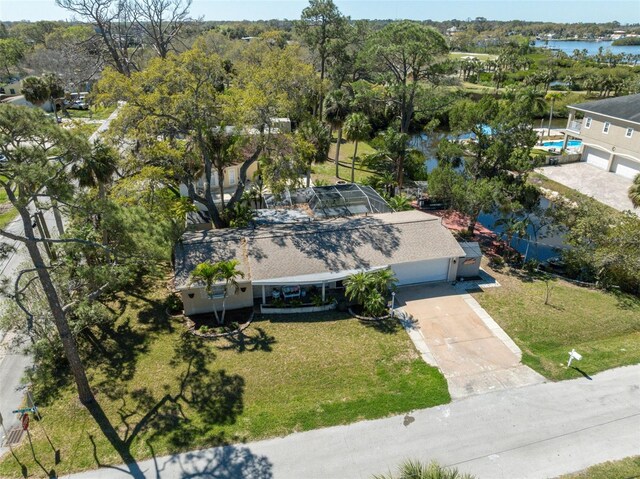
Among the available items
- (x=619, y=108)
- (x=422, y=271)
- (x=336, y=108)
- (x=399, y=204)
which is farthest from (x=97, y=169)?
(x=619, y=108)

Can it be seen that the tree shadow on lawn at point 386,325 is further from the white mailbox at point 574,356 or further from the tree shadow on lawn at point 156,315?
the tree shadow on lawn at point 156,315

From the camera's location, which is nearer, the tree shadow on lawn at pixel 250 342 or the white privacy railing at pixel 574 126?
the tree shadow on lawn at pixel 250 342

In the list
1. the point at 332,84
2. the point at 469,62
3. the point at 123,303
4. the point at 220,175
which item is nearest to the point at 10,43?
the point at 332,84

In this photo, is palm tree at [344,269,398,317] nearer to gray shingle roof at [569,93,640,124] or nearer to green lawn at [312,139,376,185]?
green lawn at [312,139,376,185]

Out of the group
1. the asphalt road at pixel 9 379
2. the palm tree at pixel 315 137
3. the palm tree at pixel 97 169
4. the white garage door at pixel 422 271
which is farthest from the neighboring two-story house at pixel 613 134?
the asphalt road at pixel 9 379

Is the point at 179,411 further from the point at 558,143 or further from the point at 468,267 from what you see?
the point at 558,143

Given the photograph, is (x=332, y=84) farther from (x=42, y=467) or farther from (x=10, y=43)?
(x=10, y=43)

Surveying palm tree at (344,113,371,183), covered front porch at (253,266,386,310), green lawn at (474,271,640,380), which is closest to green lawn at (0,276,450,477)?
covered front porch at (253,266,386,310)
